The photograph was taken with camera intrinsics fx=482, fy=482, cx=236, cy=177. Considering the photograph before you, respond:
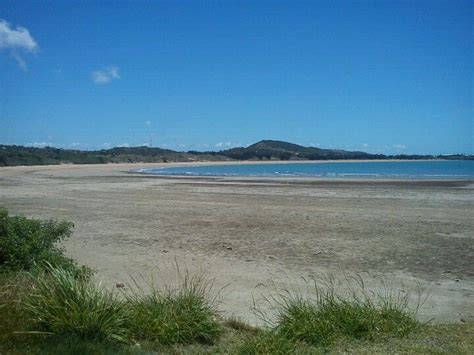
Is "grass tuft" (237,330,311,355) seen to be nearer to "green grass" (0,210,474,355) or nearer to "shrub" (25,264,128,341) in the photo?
"green grass" (0,210,474,355)

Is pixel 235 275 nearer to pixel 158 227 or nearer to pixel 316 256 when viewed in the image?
pixel 316 256

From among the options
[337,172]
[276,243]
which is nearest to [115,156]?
[337,172]

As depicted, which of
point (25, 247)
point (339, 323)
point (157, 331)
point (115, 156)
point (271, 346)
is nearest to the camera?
point (271, 346)

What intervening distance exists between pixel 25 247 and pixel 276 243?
25.7ft

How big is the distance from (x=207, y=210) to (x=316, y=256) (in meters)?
9.88

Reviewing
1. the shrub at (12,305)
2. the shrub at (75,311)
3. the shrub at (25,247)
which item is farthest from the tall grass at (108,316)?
the shrub at (25,247)

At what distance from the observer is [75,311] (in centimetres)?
529

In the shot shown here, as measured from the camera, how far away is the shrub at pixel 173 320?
543cm

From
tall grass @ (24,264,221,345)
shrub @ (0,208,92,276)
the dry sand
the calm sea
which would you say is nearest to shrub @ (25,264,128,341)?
tall grass @ (24,264,221,345)

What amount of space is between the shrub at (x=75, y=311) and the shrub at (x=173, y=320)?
7.5 inches

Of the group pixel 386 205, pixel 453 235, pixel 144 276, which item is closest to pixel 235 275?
pixel 144 276

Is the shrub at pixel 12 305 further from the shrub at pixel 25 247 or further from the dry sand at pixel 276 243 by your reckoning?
the dry sand at pixel 276 243

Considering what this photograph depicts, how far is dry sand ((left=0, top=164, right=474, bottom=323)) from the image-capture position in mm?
9375

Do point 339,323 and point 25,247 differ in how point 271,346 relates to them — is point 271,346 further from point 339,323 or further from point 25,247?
point 25,247
